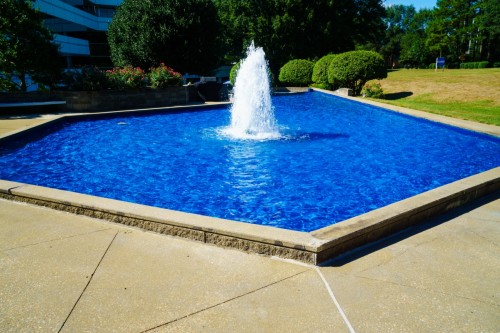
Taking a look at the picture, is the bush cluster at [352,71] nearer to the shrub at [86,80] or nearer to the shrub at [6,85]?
the shrub at [86,80]

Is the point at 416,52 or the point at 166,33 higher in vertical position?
the point at 416,52

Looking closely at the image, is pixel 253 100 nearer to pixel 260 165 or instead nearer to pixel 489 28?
pixel 260 165

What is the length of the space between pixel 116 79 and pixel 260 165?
1241 centimetres

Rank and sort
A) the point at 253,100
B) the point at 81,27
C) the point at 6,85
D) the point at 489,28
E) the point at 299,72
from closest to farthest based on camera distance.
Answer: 1. the point at 253,100
2. the point at 6,85
3. the point at 299,72
4. the point at 81,27
5. the point at 489,28

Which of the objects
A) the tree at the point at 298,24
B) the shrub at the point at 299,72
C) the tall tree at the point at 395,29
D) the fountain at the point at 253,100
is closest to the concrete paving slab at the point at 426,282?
the fountain at the point at 253,100

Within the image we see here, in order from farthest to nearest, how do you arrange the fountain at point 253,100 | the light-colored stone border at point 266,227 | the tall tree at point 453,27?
the tall tree at point 453,27 < the fountain at point 253,100 < the light-colored stone border at point 266,227

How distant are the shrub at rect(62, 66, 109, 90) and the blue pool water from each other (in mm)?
3075

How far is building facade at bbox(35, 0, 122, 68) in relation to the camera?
36.5 metres

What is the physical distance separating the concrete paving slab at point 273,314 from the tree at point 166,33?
79.0 ft

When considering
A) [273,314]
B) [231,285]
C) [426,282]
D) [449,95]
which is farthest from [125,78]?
[449,95]

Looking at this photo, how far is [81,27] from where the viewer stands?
44.5 m

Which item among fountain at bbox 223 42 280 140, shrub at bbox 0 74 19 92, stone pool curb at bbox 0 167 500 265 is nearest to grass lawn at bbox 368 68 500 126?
fountain at bbox 223 42 280 140

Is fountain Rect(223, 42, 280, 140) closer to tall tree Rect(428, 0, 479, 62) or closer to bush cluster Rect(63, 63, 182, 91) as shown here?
bush cluster Rect(63, 63, 182, 91)

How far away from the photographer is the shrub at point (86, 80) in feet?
55.0
